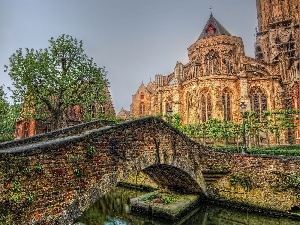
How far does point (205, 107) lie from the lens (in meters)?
34.9

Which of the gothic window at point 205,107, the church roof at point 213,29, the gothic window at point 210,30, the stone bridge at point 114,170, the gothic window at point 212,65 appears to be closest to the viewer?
the stone bridge at point 114,170

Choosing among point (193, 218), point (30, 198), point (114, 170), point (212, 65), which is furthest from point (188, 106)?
point (30, 198)

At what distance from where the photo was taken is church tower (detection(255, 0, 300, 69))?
46.1 metres

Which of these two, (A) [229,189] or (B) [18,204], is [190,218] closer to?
(A) [229,189]

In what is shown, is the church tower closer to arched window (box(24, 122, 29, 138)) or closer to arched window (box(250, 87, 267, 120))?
arched window (box(250, 87, 267, 120))

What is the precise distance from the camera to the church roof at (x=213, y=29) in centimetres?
4525

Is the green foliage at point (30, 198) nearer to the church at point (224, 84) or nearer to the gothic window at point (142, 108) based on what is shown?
the church at point (224, 84)

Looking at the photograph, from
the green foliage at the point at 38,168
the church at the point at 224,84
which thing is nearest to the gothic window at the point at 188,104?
the church at the point at 224,84

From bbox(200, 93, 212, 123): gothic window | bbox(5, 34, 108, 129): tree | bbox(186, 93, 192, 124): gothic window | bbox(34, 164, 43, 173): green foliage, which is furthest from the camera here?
bbox(186, 93, 192, 124): gothic window

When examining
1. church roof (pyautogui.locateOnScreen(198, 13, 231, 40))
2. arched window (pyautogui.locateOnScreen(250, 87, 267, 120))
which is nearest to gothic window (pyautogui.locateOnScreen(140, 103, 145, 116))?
church roof (pyautogui.locateOnScreen(198, 13, 231, 40))

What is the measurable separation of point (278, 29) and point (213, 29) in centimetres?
1309

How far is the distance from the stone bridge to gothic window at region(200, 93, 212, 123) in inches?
832

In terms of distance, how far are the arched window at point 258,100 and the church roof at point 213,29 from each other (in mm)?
14840

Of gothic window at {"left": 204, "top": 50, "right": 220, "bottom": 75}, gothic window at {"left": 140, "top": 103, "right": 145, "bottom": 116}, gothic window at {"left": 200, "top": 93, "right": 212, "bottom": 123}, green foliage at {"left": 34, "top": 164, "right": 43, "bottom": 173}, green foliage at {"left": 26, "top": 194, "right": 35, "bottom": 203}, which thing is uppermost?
gothic window at {"left": 204, "top": 50, "right": 220, "bottom": 75}
